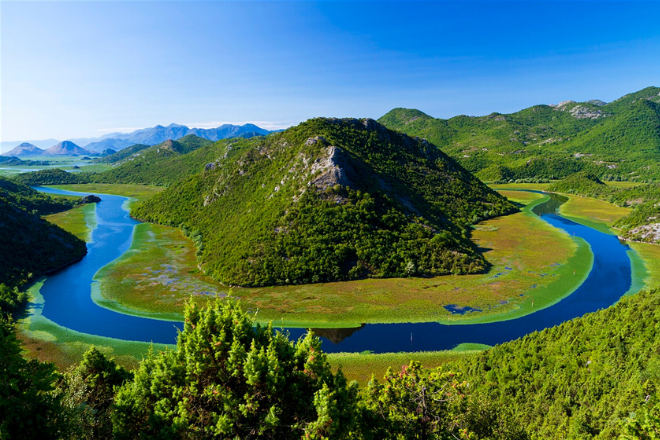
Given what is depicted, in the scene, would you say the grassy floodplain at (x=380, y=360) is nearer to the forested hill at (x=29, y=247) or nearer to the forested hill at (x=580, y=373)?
the forested hill at (x=580, y=373)

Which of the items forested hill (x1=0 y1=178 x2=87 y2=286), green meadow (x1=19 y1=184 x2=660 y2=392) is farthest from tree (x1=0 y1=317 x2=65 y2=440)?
forested hill (x1=0 y1=178 x2=87 y2=286)

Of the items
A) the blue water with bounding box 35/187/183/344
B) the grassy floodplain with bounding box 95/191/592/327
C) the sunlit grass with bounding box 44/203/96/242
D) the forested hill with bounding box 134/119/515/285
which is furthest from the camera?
the sunlit grass with bounding box 44/203/96/242

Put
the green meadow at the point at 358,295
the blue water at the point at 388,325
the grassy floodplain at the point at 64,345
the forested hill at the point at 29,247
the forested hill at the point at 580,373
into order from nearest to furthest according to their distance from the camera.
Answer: the forested hill at the point at 580,373 < the grassy floodplain at the point at 64,345 < the green meadow at the point at 358,295 < the blue water at the point at 388,325 < the forested hill at the point at 29,247

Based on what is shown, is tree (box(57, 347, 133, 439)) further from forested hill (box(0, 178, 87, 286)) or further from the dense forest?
forested hill (box(0, 178, 87, 286))

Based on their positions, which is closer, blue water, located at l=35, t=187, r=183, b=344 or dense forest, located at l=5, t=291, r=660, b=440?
dense forest, located at l=5, t=291, r=660, b=440

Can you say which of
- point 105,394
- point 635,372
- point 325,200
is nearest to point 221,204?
point 325,200

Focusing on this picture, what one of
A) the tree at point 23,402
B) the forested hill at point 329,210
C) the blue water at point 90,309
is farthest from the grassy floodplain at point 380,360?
the tree at point 23,402

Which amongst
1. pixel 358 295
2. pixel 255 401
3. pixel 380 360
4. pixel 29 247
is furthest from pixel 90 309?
pixel 255 401
